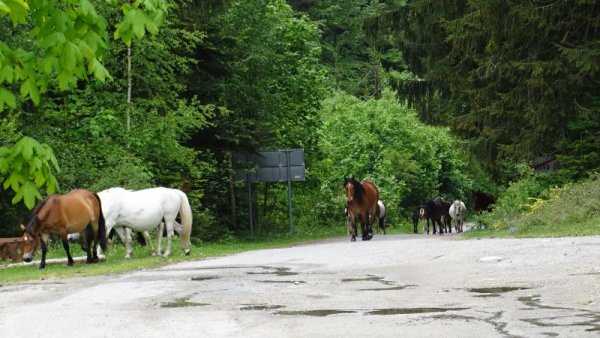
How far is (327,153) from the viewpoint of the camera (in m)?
67.8

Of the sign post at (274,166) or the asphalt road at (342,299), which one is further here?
the sign post at (274,166)

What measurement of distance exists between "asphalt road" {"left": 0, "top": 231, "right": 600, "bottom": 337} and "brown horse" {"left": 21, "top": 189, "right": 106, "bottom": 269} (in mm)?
4970

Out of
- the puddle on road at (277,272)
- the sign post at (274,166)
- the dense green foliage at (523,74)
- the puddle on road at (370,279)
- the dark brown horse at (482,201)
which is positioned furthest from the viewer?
the dark brown horse at (482,201)

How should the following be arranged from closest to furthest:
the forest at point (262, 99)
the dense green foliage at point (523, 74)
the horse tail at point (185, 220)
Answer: the horse tail at point (185, 220), the dense green foliage at point (523, 74), the forest at point (262, 99)

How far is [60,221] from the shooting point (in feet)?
79.0

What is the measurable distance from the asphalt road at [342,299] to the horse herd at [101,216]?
5049 mm

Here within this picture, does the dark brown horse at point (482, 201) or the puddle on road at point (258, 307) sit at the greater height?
the dark brown horse at point (482, 201)

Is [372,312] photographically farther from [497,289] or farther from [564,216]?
[564,216]

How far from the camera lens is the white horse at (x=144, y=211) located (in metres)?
26.1

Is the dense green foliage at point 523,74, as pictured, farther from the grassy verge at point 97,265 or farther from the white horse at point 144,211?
the white horse at point 144,211

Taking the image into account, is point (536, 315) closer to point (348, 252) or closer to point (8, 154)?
point (8, 154)

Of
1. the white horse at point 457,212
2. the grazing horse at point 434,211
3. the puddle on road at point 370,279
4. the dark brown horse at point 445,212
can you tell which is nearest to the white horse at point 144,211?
the puddle on road at point 370,279

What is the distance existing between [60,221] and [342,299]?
12.7 m

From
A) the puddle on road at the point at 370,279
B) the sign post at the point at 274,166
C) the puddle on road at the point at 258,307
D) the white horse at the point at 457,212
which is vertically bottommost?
the puddle on road at the point at 258,307
